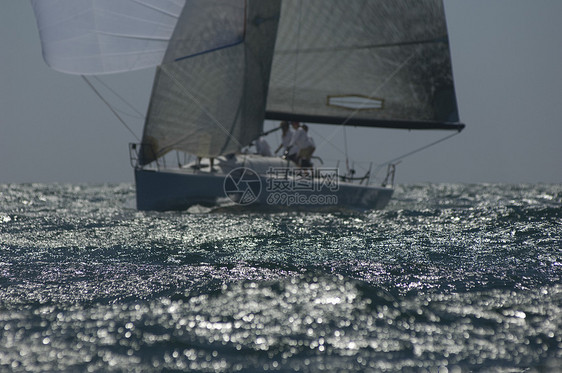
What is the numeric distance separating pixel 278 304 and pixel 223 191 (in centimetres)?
804

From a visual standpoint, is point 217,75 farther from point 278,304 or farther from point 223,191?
point 278,304

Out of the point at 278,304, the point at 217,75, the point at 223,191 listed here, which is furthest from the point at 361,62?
the point at 278,304

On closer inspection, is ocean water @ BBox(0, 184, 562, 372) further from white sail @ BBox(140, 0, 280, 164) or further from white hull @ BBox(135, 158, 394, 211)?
white sail @ BBox(140, 0, 280, 164)

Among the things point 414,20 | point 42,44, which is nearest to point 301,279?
point 42,44

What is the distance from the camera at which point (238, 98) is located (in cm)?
1338

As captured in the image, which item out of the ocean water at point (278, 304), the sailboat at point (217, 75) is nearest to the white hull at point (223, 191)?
the sailboat at point (217, 75)

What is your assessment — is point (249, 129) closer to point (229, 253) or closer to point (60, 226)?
point (60, 226)

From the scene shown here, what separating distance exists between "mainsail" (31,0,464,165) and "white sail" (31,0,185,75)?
0.02 metres

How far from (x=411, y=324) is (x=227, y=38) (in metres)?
10.2

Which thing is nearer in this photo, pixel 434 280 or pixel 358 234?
pixel 434 280

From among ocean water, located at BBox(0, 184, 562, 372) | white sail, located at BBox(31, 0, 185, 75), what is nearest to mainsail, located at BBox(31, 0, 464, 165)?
white sail, located at BBox(31, 0, 185, 75)

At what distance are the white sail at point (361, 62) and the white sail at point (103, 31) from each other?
3.90 m

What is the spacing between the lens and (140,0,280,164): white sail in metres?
12.9

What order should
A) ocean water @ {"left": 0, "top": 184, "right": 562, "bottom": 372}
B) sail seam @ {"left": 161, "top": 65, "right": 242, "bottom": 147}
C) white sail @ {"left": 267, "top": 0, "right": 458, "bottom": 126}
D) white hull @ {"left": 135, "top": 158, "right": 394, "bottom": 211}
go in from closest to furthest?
ocean water @ {"left": 0, "top": 184, "right": 562, "bottom": 372}
white hull @ {"left": 135, "top": 158, "right": 394, "bottom": 211}
sail seam @ {"left": 161, "top": 65, "right": 242, "bottom": 147}
white sail @ {"left": 267, "top": 0, "right": 458, "bottom": 126}
